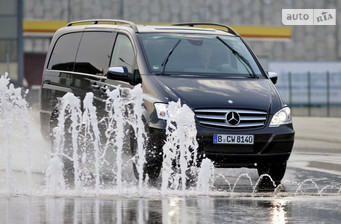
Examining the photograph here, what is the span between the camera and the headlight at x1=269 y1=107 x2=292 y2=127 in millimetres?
11700

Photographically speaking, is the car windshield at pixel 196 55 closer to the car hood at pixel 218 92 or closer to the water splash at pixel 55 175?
the car hood at pixel 218 92

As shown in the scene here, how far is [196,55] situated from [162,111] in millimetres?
1787

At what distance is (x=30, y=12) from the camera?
58.7 m

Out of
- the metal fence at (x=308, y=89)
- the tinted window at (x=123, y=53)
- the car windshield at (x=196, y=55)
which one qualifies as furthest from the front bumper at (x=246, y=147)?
the metal fence at (x=308, y=89)

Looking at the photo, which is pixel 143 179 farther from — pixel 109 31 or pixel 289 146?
pixel 109 31

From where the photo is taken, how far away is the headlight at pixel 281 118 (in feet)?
38.4

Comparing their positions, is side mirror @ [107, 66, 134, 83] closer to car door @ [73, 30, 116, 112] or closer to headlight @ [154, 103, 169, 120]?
car door @ [73, 30, 116, 112]

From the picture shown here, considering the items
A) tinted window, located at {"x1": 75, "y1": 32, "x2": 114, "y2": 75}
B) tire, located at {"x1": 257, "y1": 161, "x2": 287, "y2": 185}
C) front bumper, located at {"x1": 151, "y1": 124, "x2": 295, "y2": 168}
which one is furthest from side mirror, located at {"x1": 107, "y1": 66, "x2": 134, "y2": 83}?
tire, located at {"x1": 257, "y1": 161, "x2": 287, "y2": 185}

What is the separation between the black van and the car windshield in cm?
1

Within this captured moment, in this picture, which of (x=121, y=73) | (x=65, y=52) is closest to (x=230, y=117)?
(x=121, y=73)

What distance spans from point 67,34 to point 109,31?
1506 millimetres

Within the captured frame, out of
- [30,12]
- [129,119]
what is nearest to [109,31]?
[129,119]

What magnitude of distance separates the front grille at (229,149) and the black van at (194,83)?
0.01m

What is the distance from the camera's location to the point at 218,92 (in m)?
11.7
